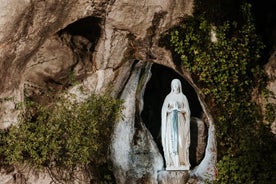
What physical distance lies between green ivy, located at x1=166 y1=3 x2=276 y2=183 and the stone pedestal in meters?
0.42

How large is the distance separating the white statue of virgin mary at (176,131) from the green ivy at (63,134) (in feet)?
2.06

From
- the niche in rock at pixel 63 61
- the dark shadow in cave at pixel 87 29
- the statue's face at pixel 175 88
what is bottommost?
the statue's face at pixel 175 88

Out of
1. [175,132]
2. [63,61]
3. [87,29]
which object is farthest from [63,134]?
[87,29]

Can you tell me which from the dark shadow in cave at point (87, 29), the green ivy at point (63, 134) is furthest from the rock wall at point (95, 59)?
the green ivy at point (63, 134)

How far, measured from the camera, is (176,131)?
25.3 ft

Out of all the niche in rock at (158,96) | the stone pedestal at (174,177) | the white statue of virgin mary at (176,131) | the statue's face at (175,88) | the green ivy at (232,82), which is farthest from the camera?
the niche in rock at (158,96)

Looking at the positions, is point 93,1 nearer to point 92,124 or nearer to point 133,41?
point 133,41

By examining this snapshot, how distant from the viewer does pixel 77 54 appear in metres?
8.27

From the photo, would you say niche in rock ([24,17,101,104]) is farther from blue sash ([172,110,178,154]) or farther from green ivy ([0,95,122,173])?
blue sash ([172,110,178,154])

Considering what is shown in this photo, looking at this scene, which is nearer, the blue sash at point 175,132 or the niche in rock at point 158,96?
the blue sash at point 175,132

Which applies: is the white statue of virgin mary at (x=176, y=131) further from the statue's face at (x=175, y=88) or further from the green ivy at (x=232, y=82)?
the green ivy at (x=232, y=82)

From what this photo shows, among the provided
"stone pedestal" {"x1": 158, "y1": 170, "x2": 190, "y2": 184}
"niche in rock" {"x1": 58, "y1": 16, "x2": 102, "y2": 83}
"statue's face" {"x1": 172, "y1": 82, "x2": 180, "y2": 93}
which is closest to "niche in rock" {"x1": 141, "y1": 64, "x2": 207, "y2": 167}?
"statue's face" {"x1": 172, "y1": 82, "x2": 180, "y2": 93}

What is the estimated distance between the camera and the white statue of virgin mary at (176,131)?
766cm

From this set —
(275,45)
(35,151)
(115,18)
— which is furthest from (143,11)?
(35,151)
